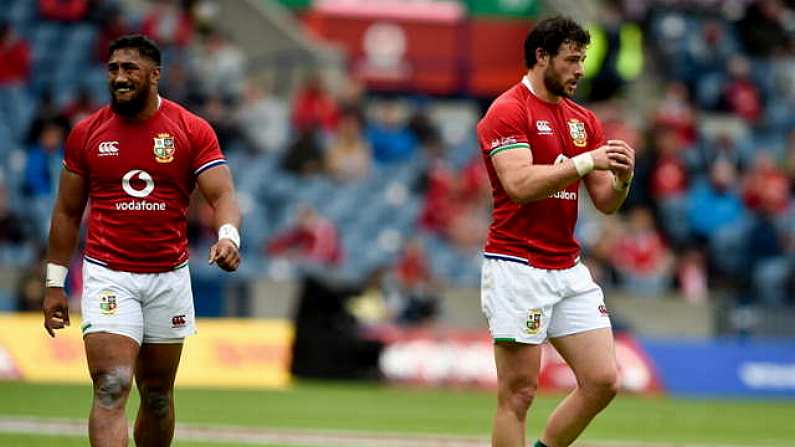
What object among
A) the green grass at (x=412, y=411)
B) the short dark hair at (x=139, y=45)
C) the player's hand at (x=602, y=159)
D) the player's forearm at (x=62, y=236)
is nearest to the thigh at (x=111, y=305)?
the player's forearm at (x=62, y=236)

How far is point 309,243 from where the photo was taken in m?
23.8

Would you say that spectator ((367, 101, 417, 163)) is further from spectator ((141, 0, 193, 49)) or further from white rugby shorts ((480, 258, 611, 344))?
white rugby shorts ((480, 258, 611, 344))

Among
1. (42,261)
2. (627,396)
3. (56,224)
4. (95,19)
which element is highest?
(95,19)

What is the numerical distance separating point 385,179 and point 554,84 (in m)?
16.5

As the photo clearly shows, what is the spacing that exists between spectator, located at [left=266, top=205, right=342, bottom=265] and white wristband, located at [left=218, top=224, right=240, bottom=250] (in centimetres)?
1395

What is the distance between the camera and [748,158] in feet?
97.1

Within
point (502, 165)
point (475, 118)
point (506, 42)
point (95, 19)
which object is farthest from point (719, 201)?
point (502, 165)

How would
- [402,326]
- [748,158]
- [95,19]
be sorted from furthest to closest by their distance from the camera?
[748,158]
[95,19]
[402,326]

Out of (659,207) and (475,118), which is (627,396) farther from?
(475,118)

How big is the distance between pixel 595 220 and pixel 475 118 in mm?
4541

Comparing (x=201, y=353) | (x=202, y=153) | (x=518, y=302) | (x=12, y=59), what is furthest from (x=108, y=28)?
(x=518, y=302)

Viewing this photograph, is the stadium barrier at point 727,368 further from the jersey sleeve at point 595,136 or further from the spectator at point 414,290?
the jersey sleeve at point 595,136

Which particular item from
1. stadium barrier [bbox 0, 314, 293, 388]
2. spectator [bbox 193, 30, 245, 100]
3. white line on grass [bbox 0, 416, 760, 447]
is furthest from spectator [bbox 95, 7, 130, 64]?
white line on grass [bbox 0, 416, 760, 447]

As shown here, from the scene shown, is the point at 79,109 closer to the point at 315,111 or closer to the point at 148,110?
the point at 315,111
